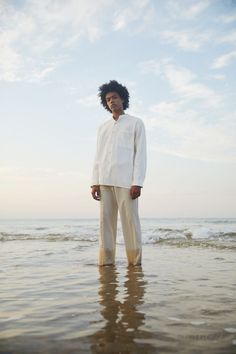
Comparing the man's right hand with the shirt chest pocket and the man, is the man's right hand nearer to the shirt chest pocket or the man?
the man

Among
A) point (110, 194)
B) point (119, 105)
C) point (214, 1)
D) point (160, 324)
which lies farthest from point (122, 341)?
point (214, 1)

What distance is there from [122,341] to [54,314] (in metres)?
0.67

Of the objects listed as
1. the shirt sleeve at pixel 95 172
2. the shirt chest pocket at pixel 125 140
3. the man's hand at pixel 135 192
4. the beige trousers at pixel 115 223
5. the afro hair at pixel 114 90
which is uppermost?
the afro hair at pixel 114 90

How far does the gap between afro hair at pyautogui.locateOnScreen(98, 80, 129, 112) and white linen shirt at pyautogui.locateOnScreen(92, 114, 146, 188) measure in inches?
15.5

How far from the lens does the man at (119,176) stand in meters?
4.59

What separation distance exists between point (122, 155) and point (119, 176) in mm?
288

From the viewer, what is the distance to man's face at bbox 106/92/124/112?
5.01m

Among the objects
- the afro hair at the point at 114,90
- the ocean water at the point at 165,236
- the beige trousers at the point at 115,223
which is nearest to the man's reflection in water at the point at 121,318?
the beige trousers at the point at 115,223

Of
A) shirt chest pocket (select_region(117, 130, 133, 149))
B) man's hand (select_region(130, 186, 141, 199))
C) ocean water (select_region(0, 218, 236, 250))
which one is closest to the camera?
man's hand (select_region(130, 186, 141, 199))

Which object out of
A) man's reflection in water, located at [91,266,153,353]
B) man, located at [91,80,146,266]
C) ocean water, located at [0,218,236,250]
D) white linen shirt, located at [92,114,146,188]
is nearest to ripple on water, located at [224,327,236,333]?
man's reflection in water, located at [91,266,153,353]

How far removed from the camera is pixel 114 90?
5.09 metres

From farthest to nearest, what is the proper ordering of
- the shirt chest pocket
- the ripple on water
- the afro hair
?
the afro hair < the shirt chest pocket < the ripple on water

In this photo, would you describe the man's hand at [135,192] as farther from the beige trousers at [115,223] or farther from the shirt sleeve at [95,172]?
the shirt sleeve at [95,172]

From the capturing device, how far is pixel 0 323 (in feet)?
6.77
